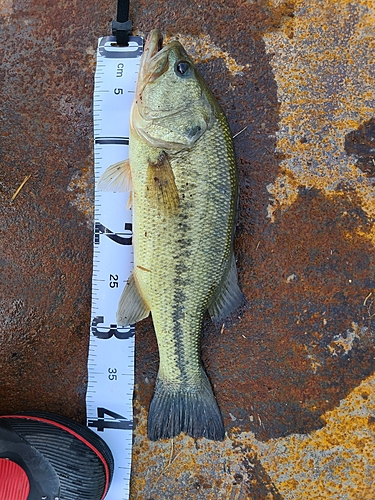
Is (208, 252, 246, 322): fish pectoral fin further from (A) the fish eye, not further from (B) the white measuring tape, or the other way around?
(A) the fish eye

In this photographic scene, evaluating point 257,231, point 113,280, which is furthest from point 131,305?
point 257,231

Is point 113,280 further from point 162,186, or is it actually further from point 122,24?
point 122,24

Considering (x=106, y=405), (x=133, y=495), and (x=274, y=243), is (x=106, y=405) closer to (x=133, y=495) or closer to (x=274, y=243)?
(x=133, y=495)

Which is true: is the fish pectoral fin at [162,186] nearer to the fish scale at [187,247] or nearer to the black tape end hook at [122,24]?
the fish scale at [187,247]

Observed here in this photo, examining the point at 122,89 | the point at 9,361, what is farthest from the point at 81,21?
the point at 9,361

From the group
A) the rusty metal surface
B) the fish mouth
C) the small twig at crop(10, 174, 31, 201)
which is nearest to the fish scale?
the rusty metal surface

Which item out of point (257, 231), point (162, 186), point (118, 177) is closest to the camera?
point (162, 186)
